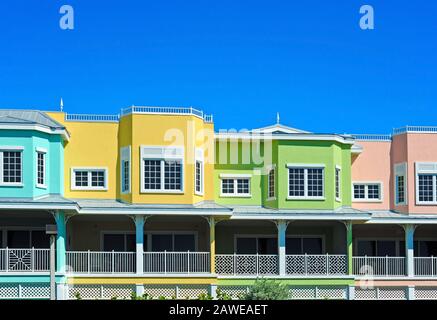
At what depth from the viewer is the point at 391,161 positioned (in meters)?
38.7

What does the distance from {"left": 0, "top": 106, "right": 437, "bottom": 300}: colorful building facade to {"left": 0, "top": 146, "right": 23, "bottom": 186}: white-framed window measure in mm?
42

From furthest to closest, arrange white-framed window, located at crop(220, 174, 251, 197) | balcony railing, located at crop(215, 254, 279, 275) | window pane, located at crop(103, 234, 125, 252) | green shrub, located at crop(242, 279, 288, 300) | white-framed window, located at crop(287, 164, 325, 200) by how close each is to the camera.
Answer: white-framed window, located at crop(220, 174, 251, 197) → window pane, located at crop(103, 234, 125, 252) → white-framed window, located at crop(287, 164, 325, 200) → balcony railing, located at crop(215, 254, 279, 275) → green shrub, located at crop(242, 279, 288, 300)

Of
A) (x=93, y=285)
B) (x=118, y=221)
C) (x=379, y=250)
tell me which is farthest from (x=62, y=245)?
(x=379, y=250)

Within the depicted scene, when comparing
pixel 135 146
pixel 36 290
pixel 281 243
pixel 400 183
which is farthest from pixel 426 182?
pixel 36 290

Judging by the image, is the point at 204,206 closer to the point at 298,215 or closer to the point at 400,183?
the point at 298,215

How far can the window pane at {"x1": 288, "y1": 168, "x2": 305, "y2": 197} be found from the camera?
3544 cm

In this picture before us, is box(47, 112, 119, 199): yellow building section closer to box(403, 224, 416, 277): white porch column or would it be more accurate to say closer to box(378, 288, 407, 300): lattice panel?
box(378, 288, 407, 300): lattice panel

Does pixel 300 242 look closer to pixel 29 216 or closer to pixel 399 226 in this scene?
pixel 399 226

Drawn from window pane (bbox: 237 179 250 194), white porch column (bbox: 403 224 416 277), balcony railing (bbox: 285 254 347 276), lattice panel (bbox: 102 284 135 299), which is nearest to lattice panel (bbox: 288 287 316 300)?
balcony railing (bbox: 285 254 347 276)

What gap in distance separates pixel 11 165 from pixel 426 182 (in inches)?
732

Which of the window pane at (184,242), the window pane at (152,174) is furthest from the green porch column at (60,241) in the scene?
the window pane at (184,242)

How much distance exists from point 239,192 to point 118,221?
5.53 m

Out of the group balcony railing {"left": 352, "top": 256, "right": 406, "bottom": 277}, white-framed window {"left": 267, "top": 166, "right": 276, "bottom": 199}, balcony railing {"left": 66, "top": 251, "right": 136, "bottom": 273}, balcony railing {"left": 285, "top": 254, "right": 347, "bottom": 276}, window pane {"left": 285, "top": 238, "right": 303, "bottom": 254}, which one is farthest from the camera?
window pane {"left": 285, "top": 238, "right": 303, "bottom": 254}

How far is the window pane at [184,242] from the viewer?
36.1 meters
